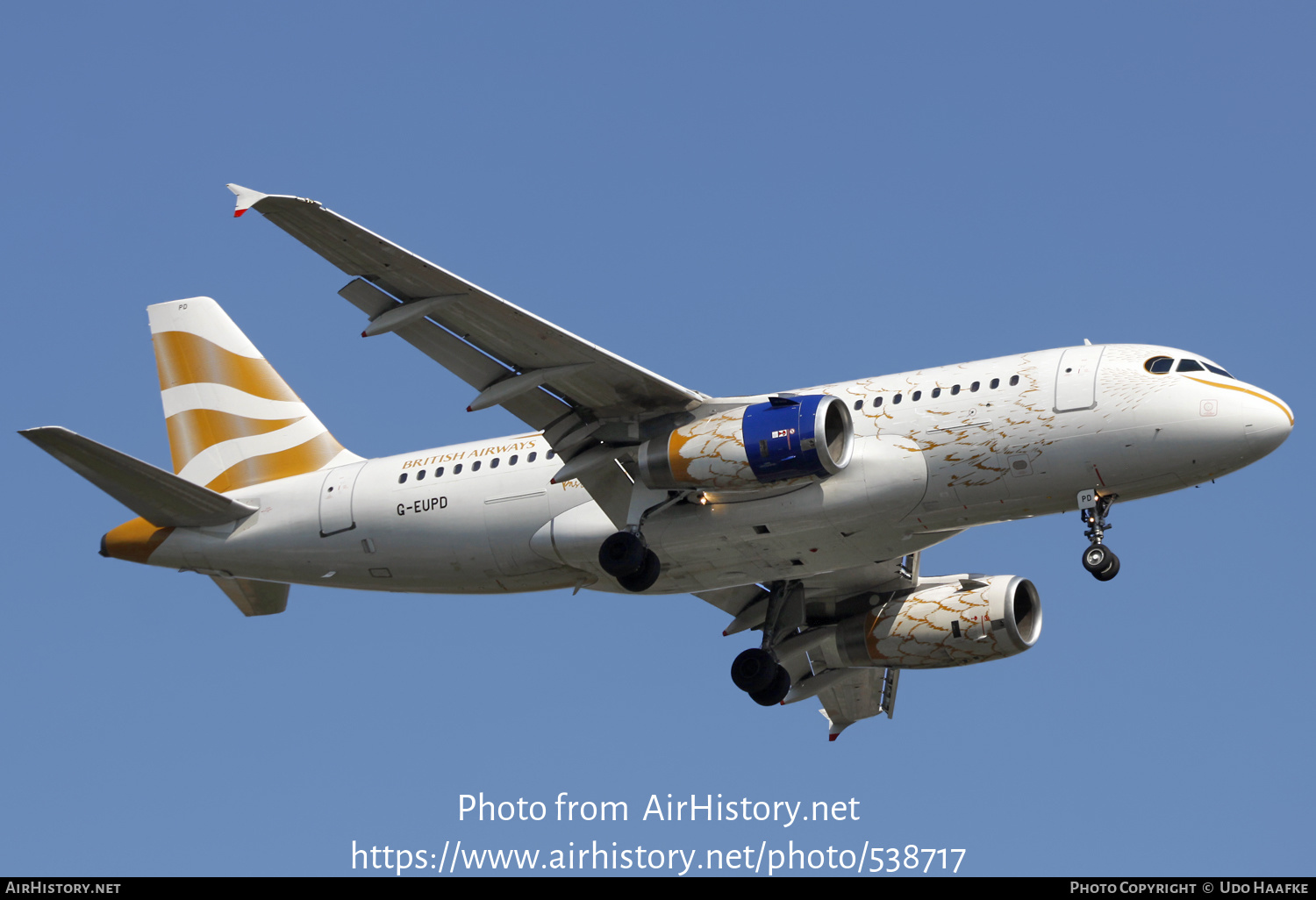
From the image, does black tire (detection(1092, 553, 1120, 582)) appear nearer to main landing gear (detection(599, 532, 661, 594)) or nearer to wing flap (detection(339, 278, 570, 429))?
main landing gear (detection(599, 532, 661, 594))

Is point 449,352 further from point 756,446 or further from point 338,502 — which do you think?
point 756,446

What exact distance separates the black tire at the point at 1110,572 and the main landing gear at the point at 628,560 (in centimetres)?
747

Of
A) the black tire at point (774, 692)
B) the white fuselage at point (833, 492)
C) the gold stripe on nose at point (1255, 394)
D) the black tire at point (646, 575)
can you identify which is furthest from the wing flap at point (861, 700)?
the gold stripe on nose at point (1255, 394)

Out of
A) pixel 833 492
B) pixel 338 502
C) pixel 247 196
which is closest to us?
pixel 247 196

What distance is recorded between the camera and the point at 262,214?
2517 cm

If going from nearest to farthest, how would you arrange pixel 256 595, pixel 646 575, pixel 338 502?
pixel 646 575
pixel 338 502
pixel 256 595

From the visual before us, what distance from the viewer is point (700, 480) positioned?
28062mm

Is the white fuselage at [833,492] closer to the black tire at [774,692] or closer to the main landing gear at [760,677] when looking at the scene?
the main landing gear at [760,677]

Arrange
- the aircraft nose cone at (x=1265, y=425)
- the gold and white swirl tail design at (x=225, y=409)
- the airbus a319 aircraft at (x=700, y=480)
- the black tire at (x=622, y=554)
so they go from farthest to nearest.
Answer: the gold and white swirl tail design at (x=225, y=409), the black tire at (x=622, y=554), the airbus a319 aircraft at (x=700, y=480), the aircraft nose cone at (x=1265, y=425)

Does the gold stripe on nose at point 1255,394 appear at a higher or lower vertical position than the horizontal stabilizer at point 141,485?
higher

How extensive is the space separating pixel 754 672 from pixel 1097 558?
7973 mm

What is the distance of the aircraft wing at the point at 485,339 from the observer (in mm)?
25891

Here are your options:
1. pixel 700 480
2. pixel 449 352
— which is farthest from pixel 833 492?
pixel 449 352

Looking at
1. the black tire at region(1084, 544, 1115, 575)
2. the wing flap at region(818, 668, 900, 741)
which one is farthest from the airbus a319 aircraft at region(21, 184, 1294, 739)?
the wing flap at region(818, 668, 900, 741)
